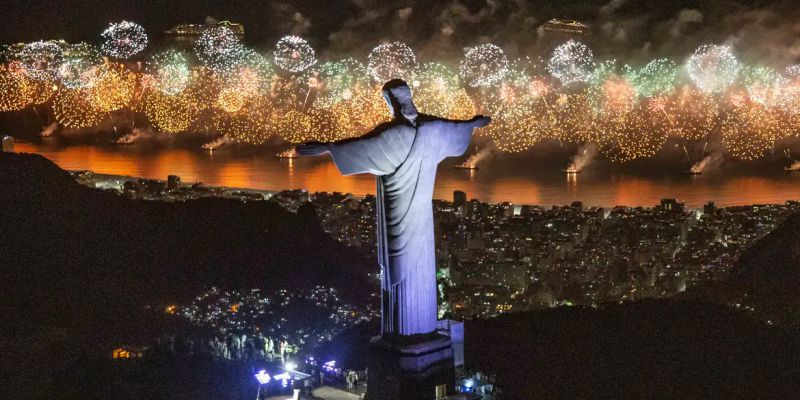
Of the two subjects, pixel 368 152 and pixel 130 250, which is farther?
pixel 130 250

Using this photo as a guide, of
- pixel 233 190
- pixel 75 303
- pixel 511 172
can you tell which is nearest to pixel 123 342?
pixel 75 303

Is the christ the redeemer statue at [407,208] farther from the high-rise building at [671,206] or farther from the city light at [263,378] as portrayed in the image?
the high-rise building at [671,206]

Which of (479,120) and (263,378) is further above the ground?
(479,120)

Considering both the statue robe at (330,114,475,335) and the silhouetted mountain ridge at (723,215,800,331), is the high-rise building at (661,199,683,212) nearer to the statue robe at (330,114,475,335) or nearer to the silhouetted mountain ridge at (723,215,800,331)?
the silhouetted mountain ridge at (723,215,800,331)

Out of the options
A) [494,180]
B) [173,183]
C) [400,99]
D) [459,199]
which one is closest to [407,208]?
[400,99]

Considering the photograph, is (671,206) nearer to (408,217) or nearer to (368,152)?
(408,217)

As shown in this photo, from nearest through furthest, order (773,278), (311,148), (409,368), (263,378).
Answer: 1. (311,148)
2. (409,368)
3. (263,378)
4. (773,278)

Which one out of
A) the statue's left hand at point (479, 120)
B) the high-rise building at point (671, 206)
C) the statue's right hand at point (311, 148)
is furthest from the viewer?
the high-rise building at point (671, 206)

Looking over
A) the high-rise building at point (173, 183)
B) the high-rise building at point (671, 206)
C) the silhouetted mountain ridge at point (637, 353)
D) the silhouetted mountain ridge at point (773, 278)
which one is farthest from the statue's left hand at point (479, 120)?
the high-rise building at point (173, 183)
